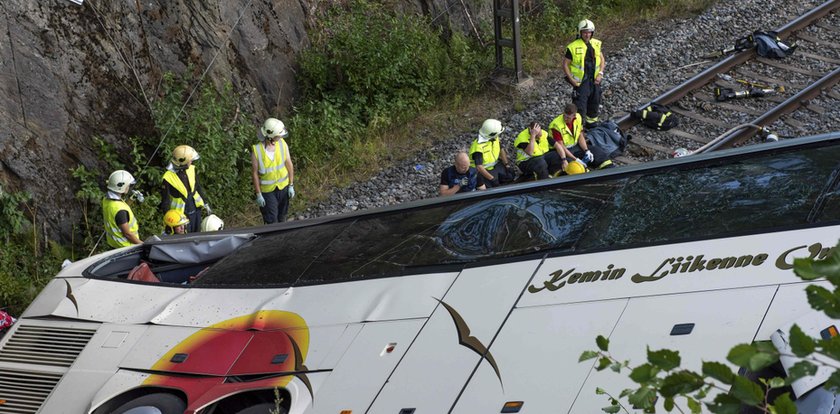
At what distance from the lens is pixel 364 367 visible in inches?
193

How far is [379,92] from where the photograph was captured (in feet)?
44.4

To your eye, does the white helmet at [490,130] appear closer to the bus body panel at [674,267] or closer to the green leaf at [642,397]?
the bus body panel at [674,267]

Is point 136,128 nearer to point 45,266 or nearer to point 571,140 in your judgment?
point 45,266

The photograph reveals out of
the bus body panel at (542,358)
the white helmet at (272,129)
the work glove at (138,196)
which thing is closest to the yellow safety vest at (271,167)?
the white helmet at (272,129)

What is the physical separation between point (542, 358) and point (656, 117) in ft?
25.2

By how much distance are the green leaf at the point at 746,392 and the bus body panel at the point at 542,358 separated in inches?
84.5

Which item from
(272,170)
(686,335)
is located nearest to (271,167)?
(272,170)

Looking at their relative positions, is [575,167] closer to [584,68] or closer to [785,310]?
[584,68]

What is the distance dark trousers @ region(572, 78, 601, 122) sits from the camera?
11.9 meters

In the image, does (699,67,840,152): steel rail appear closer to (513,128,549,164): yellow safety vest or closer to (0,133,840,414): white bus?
(513,128,549,164): yellow safety vest

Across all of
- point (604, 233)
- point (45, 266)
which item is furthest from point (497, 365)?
point (45, 266)

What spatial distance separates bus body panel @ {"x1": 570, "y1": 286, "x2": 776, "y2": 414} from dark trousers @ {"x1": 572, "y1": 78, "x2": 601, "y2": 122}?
782cm

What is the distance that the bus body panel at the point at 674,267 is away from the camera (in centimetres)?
425

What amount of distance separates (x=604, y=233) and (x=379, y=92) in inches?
344
